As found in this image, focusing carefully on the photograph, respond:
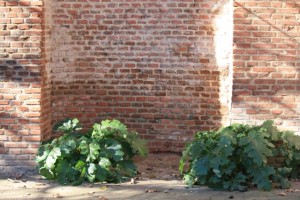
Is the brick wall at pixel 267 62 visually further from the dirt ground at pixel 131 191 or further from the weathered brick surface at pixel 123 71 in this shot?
the dirt ground at pixel 131 191

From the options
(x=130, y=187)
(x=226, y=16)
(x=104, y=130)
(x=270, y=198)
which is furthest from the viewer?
(x=226, y=16)

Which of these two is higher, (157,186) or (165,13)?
(165,13)

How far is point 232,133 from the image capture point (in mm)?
6699

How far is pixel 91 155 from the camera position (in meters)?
6.76

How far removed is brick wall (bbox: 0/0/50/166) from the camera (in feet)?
23.7

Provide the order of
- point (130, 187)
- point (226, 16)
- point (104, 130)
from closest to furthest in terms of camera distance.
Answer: point (130, 187)
point (104, 130)
point (226, 16)

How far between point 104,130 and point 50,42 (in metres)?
1.63

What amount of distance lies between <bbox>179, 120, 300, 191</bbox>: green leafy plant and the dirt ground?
131 millimetres

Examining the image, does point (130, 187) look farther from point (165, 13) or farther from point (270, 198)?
point (165, 13)

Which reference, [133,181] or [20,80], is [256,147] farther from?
[20,80]

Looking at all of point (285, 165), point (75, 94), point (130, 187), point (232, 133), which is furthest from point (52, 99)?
point (285, 165)

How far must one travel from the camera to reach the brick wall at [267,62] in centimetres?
707

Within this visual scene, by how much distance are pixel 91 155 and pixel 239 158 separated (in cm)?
184

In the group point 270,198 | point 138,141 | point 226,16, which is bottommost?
point 270,198
